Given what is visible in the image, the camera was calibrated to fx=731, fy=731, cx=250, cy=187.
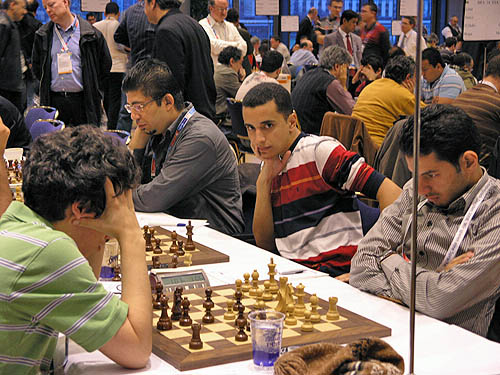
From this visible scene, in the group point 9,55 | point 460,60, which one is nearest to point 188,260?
point 9,55

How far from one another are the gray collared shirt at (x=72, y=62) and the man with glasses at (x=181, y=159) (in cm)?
286

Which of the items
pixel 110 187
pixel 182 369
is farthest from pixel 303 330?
pixel 110 187

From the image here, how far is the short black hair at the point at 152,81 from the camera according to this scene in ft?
11.5

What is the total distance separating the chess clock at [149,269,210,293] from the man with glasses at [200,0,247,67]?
221 inches

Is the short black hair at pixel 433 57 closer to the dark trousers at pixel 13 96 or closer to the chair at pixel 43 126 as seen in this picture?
the chair at pixel 43 126

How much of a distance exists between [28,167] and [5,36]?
5816 millimetres

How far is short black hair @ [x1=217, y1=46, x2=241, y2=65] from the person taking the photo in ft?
25.3

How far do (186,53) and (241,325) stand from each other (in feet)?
12.7

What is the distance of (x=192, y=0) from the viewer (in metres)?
11.4

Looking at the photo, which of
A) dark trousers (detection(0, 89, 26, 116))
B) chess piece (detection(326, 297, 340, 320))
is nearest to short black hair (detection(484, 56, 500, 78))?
chess piece (detection(326, 297, 340, 320))

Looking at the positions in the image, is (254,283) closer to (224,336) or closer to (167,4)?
(224,336)

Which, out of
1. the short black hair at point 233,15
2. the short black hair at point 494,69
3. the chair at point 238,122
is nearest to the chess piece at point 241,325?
the short black hair at point 494,69

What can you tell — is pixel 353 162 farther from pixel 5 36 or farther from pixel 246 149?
pixel 5 36

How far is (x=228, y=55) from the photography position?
771 cm
